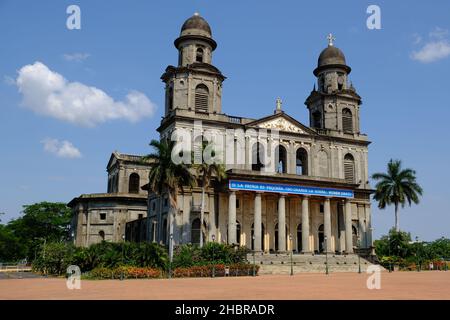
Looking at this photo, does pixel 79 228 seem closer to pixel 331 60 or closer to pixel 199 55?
pixel 199 55

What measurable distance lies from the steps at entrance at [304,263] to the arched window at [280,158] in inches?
409

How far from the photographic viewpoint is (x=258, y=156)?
51094 mm

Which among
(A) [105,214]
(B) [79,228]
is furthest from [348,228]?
(B) [79,228]

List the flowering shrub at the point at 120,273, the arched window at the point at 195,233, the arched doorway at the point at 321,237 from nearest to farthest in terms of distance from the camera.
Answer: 1. the flowering shrub at the point at 120,273
2. the arched window at the point at 195,233
3. the arched doorway at the point at 321,237

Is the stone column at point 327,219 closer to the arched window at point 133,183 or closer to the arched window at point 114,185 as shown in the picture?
the arched window at point 133,183

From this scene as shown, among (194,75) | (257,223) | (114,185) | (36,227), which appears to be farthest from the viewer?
(36,227)

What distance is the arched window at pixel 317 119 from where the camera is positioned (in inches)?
2277

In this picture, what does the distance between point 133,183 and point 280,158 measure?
21.9m

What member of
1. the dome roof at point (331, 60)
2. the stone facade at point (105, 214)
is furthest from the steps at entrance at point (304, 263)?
the dome roof at point (331, 60)

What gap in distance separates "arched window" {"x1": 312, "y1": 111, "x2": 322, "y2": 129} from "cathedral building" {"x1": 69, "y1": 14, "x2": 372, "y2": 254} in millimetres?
195
